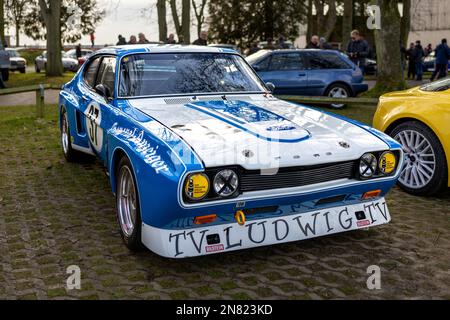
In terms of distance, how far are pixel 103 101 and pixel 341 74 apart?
8.78 m

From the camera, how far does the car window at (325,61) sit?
42.3 feet

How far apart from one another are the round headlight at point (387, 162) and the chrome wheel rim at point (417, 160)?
1.44 meters

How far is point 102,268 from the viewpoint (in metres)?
3.94

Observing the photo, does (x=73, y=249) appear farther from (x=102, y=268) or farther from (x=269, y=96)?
(x=269, y=96)

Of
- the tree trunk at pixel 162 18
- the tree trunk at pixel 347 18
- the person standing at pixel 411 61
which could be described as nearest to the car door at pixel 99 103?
the tree trunk at pixel 162 18

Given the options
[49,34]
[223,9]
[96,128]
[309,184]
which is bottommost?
[309,184]

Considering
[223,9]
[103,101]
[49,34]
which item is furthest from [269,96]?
[223,9]

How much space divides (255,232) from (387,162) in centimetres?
117

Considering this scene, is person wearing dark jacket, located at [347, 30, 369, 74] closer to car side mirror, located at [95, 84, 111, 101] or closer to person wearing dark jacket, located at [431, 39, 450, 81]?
person wearing dark jacket, located at [431, 39, 450, 81]

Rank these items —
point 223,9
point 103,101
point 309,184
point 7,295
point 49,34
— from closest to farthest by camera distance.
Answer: point 7,295 → point 309,184 → point 103,101 → point 49,34 → point 223,9

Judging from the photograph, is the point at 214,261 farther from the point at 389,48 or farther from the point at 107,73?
the point at 389,48

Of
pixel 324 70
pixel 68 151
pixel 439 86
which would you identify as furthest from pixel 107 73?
pixel 324 70

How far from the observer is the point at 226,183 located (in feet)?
11.8

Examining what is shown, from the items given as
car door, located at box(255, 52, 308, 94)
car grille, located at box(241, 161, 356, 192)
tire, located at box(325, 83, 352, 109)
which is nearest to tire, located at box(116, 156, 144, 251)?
car grille, located at box(241, 161, 356, 192)
